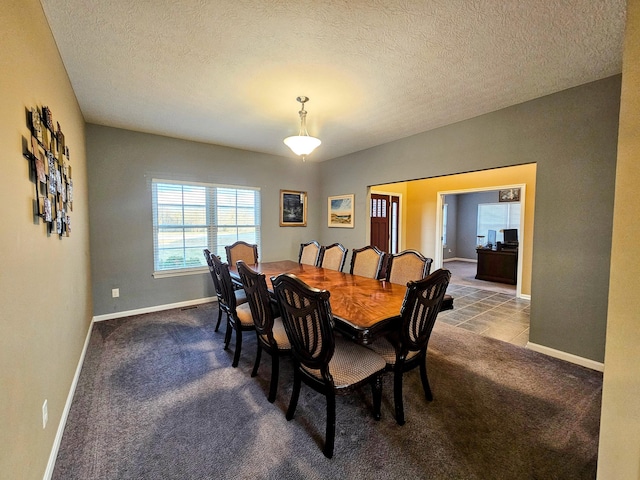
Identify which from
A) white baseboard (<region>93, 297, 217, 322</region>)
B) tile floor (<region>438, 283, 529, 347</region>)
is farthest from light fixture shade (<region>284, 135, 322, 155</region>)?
white baseboard (<region>93, 297, 217, 322</region>)

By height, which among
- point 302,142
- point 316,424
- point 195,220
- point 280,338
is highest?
point 302,142

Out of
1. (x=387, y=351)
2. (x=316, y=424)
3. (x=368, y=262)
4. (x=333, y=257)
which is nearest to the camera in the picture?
(x=316, y=424)

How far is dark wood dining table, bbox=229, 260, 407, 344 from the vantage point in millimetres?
1657

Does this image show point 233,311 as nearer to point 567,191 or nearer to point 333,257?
point 333,257

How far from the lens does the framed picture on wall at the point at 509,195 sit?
25.7 feet

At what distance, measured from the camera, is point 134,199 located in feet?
13.0

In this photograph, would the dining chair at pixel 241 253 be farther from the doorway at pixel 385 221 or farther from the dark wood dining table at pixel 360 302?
the doorway at pixel 385 221

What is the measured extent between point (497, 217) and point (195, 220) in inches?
345

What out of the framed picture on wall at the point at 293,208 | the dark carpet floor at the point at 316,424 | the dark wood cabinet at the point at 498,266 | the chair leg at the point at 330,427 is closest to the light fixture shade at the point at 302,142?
the dark carpet floor at the point at 316,424

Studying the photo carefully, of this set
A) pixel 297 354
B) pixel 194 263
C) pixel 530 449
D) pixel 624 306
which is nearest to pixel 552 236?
pixel 530 449

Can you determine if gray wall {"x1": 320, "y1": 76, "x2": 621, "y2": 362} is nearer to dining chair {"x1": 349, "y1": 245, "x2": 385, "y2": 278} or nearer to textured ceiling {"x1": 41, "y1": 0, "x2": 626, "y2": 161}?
textured ceiling {"x1": 41, "y1": 0, "x2": 626, "y2": 161}

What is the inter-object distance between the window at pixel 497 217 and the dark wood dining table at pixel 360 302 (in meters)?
7.27

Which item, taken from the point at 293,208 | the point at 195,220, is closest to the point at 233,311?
the point at 195,220

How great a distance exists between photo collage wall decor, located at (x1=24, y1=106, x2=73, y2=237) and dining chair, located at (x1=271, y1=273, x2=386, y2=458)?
1.38m
